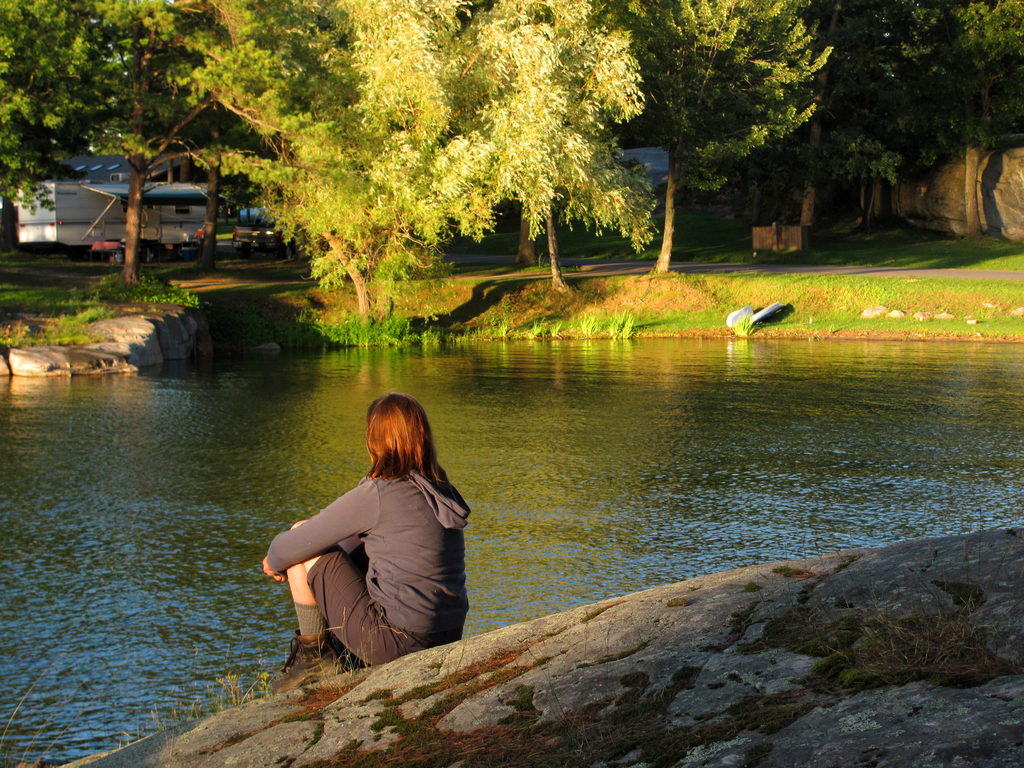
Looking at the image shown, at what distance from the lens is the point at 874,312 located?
31.1 meters

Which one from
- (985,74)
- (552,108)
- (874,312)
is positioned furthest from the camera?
(985,74)

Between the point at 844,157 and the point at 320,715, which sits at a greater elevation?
the point at 844,157

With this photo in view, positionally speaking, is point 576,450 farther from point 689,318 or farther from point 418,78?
point 689,318

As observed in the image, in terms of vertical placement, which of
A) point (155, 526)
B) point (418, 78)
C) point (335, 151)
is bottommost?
point (155, 526)

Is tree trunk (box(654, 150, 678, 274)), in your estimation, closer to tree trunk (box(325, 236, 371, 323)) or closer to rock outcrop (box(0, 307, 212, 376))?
tree trunk (box(325, 236, 371, 323))

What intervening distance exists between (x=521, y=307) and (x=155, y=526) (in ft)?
75.4

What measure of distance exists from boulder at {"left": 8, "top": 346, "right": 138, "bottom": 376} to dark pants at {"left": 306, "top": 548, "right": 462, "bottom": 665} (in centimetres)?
1902

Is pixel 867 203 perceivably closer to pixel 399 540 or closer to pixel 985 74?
pixel 985 74

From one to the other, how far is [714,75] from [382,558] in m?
30.9

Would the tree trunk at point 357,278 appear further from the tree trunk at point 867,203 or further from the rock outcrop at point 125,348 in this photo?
the tree trunk at point 867,203

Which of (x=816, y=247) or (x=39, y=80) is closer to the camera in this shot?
(x=39, y=80)

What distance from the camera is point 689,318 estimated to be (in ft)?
107

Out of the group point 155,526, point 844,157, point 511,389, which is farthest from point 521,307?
point 155,526

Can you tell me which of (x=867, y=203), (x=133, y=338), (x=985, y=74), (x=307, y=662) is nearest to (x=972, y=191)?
(x=985, y=74)
